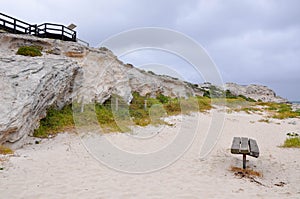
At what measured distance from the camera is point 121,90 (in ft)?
61.8

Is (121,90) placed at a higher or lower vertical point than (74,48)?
lower

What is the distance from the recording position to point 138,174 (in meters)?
6.56

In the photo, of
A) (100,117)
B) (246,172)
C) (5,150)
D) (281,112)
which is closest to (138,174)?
(246,172)

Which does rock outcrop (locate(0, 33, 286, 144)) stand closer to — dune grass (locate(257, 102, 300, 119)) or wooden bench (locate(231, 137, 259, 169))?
wooden bench (locate(231, 137, 259, 169))

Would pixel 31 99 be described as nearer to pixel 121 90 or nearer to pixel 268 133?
pixel 121 90

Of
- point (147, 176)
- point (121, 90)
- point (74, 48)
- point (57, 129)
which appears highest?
point (74, 48)

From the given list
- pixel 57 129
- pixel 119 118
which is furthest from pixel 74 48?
pixel 57 129

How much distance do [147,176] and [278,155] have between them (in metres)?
5.19

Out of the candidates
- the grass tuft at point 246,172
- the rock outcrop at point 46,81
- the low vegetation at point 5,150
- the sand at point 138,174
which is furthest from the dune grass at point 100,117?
the grass tuft at point 246,172

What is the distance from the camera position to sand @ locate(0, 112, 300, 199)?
206 inches

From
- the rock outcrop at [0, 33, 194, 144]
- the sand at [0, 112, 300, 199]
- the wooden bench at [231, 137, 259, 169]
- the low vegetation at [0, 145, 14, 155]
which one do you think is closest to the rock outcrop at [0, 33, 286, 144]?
the rock outcrop at [0, 33, 194, 144]

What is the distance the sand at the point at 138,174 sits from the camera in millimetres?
5230

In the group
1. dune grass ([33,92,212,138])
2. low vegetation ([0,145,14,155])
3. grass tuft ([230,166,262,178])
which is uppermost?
dune grass ([33,92,212,138])

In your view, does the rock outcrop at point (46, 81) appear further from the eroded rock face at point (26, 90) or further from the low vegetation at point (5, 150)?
the low vegetation at point (5, 150)
